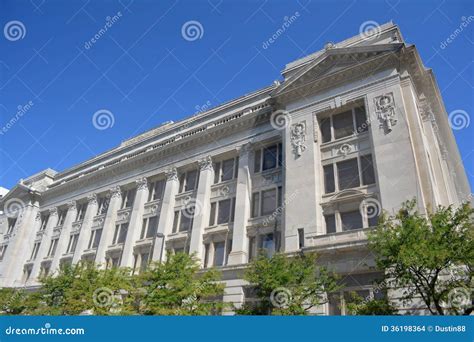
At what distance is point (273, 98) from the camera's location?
28797 mm

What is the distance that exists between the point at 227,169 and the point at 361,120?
12.8m

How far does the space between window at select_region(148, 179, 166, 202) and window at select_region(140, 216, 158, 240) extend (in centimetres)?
255

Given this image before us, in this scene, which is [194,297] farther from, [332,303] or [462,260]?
[462,260]

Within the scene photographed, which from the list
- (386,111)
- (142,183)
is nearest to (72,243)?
(142,183)

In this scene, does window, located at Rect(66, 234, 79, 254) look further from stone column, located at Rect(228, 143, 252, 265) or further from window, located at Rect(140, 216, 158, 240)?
stone column, located at Rect(228, 143, 252, 265)

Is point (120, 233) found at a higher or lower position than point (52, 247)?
lower

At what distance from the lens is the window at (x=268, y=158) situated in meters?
28.7

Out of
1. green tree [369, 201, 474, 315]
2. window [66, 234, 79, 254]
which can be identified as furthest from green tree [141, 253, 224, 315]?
window [66, 234, 79, 254]

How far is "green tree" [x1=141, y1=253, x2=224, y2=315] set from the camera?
732 inches

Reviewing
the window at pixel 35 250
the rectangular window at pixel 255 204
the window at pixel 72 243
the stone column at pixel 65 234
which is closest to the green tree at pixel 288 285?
the rectangular window at pixel 255 204

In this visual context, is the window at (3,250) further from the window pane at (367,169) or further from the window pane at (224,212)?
the window pane at (367,169)

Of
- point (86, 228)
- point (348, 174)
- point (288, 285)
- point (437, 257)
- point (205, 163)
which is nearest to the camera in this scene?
point (437, 257)

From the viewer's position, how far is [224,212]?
2942cm

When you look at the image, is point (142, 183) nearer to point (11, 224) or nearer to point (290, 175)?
point (290, 175)
